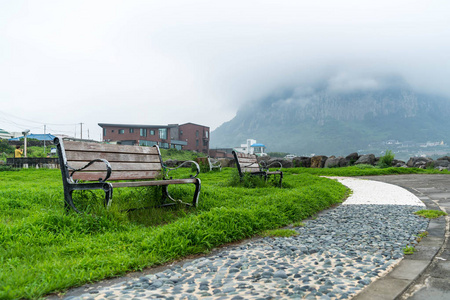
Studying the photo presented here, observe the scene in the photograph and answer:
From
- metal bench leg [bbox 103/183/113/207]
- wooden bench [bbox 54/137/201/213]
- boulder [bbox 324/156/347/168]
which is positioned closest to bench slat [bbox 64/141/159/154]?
wooden bench [bbox 54/137/201/213]

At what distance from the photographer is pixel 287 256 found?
300cm

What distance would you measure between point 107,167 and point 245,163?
187 inches

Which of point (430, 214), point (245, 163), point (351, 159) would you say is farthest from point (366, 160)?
point (430, 214)

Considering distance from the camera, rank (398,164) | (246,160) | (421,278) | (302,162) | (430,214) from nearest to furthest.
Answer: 1. (421,278)
2. (430,214)
3. (246,160)
4. (398,164)
5. (302,162)

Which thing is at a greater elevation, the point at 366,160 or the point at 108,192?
the point at 366,160

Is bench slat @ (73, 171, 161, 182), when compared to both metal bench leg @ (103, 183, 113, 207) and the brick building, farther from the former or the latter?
the brick building

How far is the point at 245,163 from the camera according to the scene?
8406mm

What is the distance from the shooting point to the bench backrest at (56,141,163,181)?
14.1ft

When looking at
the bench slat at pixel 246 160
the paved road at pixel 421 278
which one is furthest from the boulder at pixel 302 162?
the paved road at pixel 421 278

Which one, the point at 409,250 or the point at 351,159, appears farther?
the point at 351,159

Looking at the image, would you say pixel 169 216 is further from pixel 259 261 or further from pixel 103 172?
pixel 259 261

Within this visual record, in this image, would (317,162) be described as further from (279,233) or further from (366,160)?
(279,233)

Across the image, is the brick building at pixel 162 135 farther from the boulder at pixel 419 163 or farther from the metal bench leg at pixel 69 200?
the metal bench leg at pixel 69 200

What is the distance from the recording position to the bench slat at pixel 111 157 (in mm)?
4316
